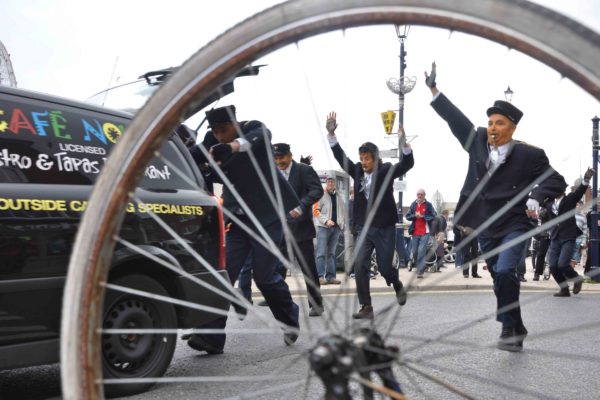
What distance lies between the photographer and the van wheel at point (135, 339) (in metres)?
3.90

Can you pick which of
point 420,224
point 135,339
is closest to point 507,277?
→ point 135,339

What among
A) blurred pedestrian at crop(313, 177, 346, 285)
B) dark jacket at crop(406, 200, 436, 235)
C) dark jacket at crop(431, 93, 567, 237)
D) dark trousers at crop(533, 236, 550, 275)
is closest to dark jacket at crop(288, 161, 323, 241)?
dark jacket at crop(431, 93, 567, 237)

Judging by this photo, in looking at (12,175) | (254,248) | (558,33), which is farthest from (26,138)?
(558,33)

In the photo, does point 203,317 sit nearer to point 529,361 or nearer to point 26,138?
point 26,138

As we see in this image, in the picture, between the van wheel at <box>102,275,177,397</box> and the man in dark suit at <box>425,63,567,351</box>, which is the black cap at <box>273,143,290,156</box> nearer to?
the man in dark suit at <box>425,63,567,351</box>

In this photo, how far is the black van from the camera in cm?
347

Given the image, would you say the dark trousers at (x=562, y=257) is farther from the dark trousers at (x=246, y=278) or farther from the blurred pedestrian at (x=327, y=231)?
Result: the dark trousers at (x=246, y=278)

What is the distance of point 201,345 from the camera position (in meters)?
5.21

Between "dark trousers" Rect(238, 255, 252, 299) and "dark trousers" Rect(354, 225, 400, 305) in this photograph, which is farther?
"dark trousers" Rect(238, 255, 252, 299)

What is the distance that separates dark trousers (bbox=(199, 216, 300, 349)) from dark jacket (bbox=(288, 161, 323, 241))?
189 centimetres

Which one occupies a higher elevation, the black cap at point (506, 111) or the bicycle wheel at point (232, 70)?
the black cap at point (506, 111)

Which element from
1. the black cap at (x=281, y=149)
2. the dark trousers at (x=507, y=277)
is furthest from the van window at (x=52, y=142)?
the black cap at (x=281, y=149)

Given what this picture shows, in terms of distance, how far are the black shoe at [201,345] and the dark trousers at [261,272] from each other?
0.09 ft

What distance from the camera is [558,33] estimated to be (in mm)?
1448
